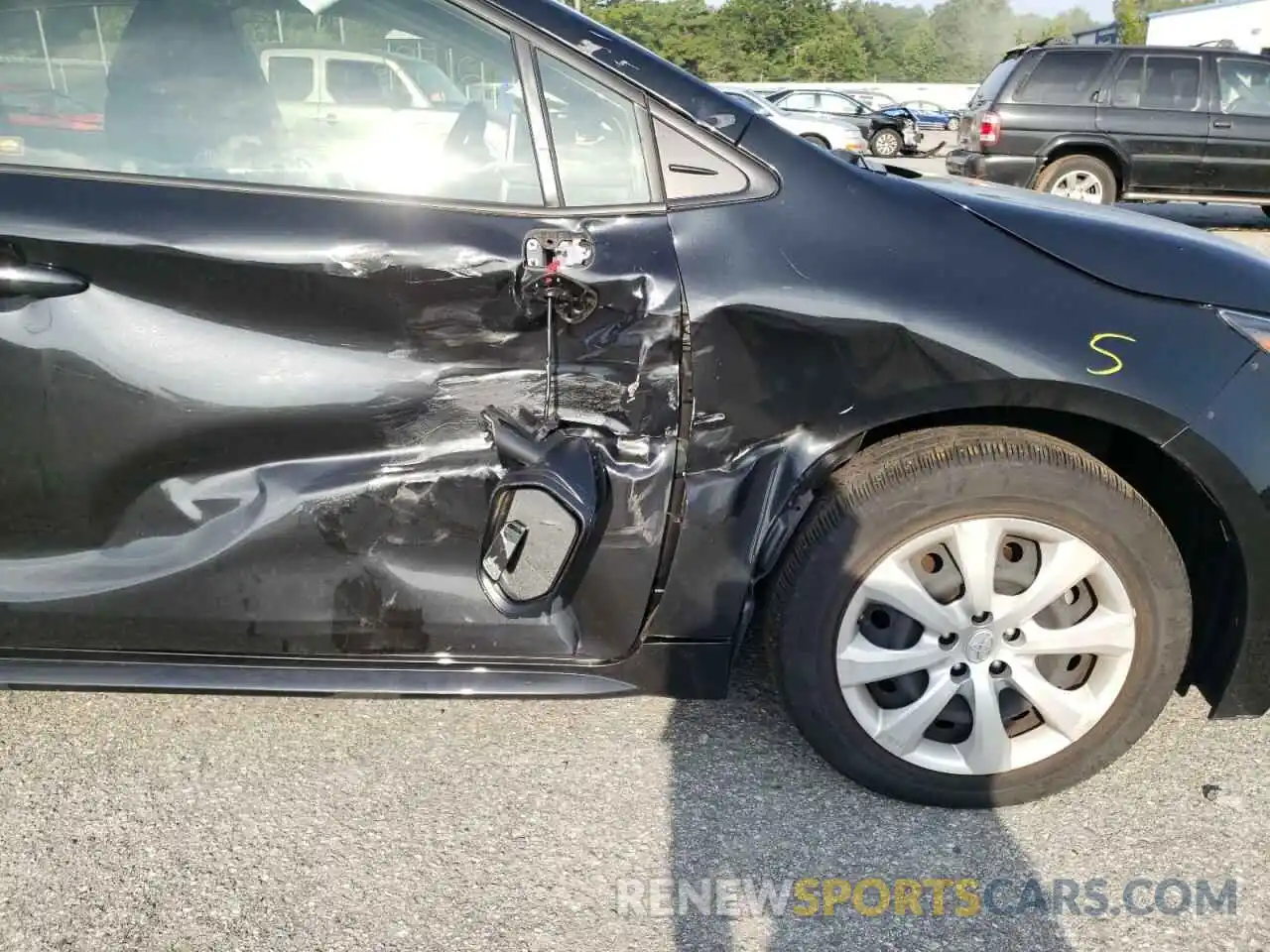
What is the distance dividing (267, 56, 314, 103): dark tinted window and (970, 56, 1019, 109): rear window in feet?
33.5

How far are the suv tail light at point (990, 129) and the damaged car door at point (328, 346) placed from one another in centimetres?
980

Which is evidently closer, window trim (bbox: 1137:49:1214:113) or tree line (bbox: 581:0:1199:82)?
window trim (bbox: 1137:49:1214:113)

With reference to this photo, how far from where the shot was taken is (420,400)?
2039 mm

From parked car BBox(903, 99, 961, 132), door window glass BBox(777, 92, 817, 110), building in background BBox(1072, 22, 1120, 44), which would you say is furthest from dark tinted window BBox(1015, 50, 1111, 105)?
building in background BBox(1072, 22, 1120, 44)

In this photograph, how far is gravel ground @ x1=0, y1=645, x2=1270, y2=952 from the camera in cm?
201

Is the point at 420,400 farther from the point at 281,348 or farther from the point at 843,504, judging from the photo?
the point at 843,504

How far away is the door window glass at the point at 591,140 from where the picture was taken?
2018mm

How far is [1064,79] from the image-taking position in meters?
10.7

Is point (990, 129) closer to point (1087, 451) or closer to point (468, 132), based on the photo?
point (1087, 451)

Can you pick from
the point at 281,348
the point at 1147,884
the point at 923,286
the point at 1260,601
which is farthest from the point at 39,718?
the point at 1260,601

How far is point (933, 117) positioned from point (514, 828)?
30.1 meters

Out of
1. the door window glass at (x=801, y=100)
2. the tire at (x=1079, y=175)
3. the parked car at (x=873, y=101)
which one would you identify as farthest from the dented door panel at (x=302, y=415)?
the parked car at (x=873, y=101)

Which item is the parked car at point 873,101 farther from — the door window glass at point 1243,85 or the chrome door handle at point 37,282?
the chrome door handle at point 37,282

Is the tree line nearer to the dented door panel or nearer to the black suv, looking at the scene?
the black suv
